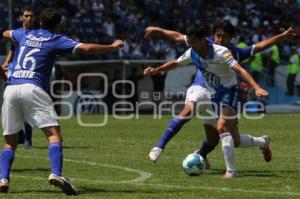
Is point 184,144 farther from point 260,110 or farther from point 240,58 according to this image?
point 260,110

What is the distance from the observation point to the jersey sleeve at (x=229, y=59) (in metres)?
11.2

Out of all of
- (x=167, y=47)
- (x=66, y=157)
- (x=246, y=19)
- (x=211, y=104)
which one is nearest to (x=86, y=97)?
(x=167, y=47)

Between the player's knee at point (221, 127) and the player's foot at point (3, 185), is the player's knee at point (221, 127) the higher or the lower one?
the higher one

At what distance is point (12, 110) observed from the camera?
10.0 metres

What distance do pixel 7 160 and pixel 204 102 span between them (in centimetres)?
336

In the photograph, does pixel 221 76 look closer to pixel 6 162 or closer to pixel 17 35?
pixel 17 35

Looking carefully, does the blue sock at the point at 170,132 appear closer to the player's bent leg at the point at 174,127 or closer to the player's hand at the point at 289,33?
the player's bent leg at the point at 174,127

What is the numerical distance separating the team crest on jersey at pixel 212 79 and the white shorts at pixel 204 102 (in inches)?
12.0

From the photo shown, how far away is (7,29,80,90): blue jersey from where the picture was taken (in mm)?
9977

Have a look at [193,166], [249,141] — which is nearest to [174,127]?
[193,166]

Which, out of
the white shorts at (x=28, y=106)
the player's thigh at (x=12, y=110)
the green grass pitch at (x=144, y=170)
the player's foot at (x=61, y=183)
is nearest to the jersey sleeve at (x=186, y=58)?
the green grass pitch at (x=144, y=170)

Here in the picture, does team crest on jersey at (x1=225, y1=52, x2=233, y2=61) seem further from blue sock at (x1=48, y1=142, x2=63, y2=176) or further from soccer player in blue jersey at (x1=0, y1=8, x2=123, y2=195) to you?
blue sock at (x1=48, y1=142, x2=63, y2=176)

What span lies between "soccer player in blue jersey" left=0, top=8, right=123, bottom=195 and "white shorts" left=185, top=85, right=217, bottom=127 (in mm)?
2734

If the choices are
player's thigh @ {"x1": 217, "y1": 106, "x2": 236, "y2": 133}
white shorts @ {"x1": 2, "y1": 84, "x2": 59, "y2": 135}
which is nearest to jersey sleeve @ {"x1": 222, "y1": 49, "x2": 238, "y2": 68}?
player's thigh @ {"x1": 217, "y1": 106, "x2": 236, "y2": 133}
